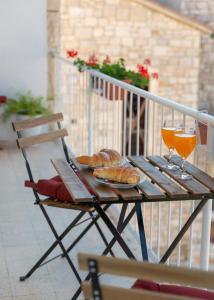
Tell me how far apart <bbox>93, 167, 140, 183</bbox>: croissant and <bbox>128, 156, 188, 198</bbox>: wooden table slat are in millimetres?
117

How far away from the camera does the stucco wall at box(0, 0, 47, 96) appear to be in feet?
22.2

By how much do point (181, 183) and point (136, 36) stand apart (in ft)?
29.8

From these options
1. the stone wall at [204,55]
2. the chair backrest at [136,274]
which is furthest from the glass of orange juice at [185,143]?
the stone wall at [204,55]

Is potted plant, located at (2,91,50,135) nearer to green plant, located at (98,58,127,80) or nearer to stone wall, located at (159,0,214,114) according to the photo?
green plant, located at (98,58,127,80)

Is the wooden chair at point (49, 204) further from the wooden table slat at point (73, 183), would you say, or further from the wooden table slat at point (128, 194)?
the wooden table slat at point (128, 194)

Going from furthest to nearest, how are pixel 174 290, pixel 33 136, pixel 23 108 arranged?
1. pixel 23 108
2. pixel 33 136
3. pixel 174 290

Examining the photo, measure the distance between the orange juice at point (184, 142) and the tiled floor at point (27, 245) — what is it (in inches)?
38.9

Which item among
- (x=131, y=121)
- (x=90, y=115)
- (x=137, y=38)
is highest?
(x=137, y=38)

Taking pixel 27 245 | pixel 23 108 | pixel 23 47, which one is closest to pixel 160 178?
pixel 27 245

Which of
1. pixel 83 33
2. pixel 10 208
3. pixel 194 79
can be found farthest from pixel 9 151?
pixel 194 79

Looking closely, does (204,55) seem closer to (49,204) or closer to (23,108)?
(23,108)

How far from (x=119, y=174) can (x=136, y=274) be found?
3.37ft

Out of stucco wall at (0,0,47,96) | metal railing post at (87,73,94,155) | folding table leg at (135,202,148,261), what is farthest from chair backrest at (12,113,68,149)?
stucco wall at (0,0,47,96)

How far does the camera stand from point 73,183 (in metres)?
2.66
